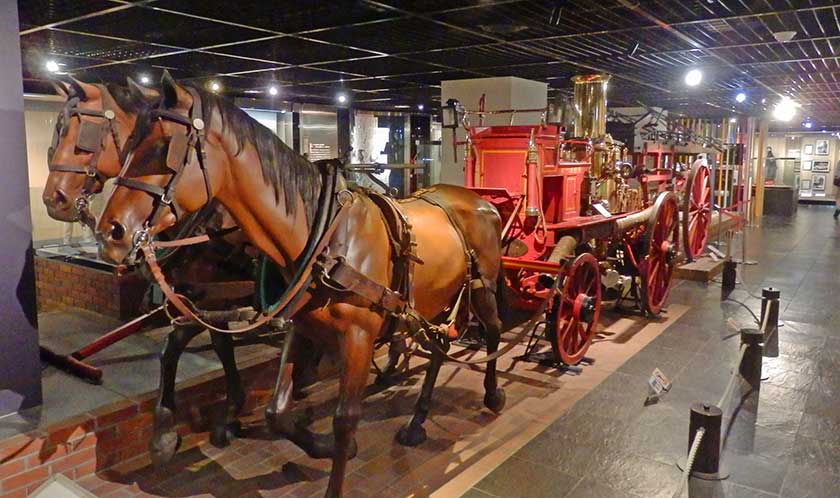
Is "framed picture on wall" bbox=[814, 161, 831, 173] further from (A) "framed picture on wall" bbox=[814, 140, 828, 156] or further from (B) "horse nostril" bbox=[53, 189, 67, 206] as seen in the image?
(B) "horse nostril" bbox=[53, 189, 67, 206]

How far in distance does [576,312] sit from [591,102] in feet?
10.4

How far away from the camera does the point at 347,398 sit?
292 centimetres

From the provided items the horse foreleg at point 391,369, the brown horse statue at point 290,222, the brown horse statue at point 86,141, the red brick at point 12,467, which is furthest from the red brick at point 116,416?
the horse foreleg at point 391,369

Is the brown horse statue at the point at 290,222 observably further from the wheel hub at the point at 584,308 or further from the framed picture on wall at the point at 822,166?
the framed picture on wall at the point at 822,166

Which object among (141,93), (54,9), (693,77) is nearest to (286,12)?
(54,9)

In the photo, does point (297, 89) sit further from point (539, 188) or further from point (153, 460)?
point (153, 460)

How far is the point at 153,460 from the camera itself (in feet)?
11.2

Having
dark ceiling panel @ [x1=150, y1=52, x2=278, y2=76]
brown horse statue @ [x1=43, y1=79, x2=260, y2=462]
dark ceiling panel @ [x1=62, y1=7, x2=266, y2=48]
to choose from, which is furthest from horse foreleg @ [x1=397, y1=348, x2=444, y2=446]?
dark ceiling panel @ [x1=150, y1=52, x2=278, y2=76]

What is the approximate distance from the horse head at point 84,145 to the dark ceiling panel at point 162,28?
184cm

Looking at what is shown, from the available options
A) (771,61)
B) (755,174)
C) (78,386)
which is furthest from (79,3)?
(755,174)

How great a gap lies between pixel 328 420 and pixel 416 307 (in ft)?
3.86

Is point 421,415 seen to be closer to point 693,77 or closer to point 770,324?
point 770,324

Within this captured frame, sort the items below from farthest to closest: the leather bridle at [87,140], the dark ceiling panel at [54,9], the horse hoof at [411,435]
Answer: the dark ceiling panel at [54,9] < the horse hoof at [411,435] < the leather bridle at [87,140]

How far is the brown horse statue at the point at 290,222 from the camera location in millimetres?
2229
